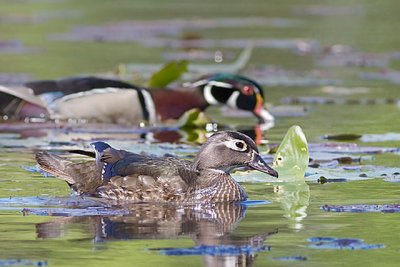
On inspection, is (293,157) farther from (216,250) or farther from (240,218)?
(216,250)

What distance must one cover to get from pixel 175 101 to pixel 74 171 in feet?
18.6

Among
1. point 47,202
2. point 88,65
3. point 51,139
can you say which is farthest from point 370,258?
point 88,65

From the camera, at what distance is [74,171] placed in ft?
32.6

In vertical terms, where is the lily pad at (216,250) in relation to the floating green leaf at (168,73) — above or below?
below

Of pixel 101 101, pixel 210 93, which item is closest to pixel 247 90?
pixel 210 93

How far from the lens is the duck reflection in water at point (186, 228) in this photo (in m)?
7.79

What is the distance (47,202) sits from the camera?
9.48 m

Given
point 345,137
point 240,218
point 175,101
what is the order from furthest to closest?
point 175,101, point 345,137, point 240,218

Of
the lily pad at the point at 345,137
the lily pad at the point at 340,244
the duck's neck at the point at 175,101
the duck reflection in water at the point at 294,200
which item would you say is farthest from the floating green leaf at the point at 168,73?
the lily pad at the point at 340,244

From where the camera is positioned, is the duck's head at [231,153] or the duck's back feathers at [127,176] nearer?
the duck's back feathers at [127,176]

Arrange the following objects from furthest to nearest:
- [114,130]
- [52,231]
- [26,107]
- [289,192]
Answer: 1. [26,107]
2. [114,130]
3. [289,192]
4. [52,231]

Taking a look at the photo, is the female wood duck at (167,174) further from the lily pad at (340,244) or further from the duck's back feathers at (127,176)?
the lily pad at (340,244)

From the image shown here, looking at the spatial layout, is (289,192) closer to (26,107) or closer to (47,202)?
(47,202)

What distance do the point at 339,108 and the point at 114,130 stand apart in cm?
298
